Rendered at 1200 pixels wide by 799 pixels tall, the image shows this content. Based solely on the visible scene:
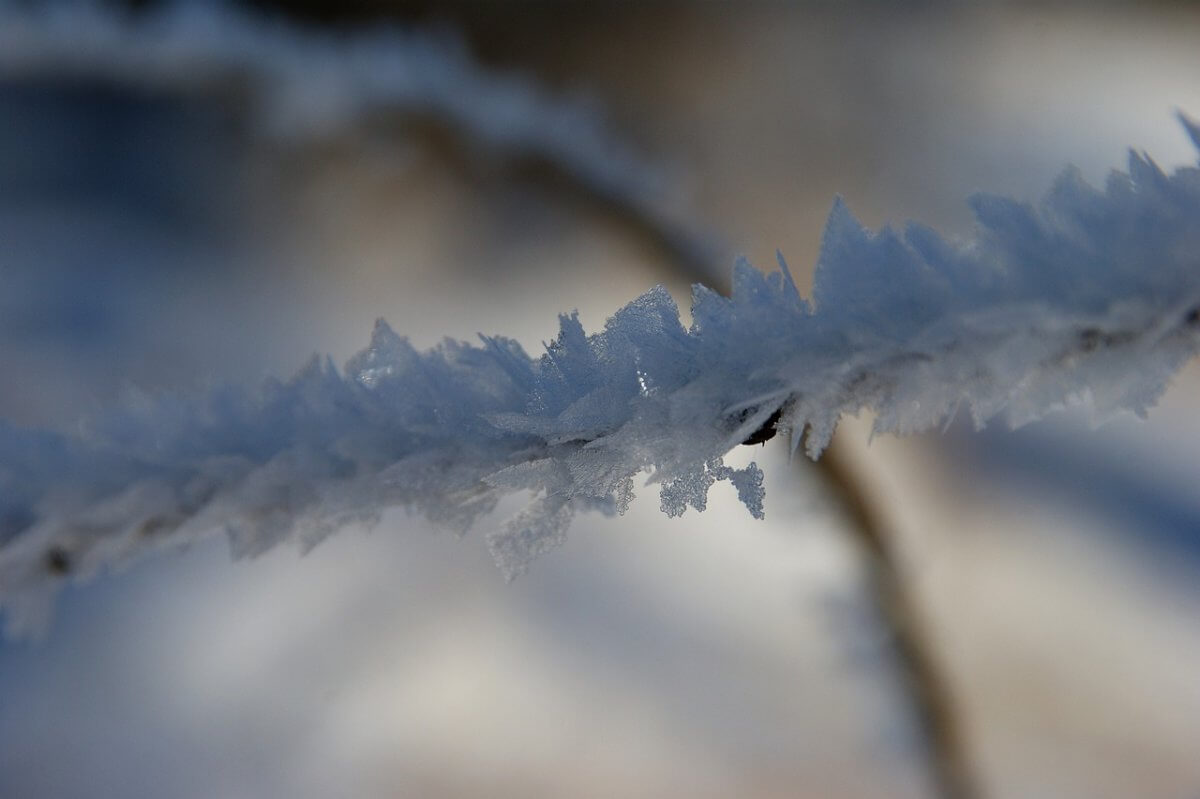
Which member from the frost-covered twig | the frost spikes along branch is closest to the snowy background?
the frost-covered twig

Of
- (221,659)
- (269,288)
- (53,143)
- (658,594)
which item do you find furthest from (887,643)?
(53,143)

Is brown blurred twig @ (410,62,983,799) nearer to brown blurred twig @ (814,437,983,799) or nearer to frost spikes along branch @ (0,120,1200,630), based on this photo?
brown blurred twig @ (814,437,983,799)

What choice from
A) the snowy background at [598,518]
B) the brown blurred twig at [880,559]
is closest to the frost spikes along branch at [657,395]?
the snowy background at [598,518]

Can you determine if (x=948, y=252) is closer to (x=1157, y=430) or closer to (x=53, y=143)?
(x=1157, y=430)

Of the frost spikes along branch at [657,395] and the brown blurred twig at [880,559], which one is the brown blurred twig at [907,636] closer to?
the brown blurred twig at [880,559]

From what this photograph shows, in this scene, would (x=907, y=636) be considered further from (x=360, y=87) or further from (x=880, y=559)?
(x=360, y=87)

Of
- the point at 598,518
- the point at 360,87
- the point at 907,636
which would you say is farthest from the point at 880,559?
the point at 360,87
